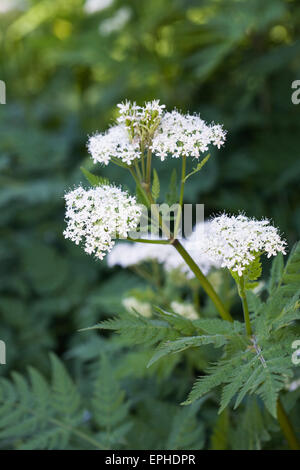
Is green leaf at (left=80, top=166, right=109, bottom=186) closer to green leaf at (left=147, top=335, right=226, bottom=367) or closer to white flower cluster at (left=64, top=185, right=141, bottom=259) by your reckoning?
white flower cluster at (left=64, top=185, right=141, bottom=259)

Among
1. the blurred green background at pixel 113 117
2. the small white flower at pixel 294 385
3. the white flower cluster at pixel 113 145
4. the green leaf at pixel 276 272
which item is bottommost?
the small white flower at pixel 294 385

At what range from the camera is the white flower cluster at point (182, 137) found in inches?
42.7

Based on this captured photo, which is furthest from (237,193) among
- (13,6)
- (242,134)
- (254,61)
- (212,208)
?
(13,6)

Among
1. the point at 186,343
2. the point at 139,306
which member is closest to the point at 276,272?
the point at 186,343

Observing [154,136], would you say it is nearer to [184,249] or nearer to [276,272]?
[184,249]

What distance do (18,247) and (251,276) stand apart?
7.17 ft

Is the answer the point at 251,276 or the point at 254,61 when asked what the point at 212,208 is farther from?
the point at 251,276

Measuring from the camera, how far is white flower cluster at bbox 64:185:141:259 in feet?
3.38

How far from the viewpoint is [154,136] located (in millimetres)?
1118

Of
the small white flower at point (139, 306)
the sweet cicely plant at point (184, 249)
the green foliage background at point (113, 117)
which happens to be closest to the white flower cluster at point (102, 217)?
the sweet cicely plant at point (184, 249)

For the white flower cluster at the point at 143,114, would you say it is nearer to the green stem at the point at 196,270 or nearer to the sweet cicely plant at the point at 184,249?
the sweet cicely plant at the point at 184,249

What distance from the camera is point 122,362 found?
6.25 feet

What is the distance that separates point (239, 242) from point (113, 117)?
2.08 m

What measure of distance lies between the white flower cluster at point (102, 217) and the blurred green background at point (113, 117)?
4.41ft
